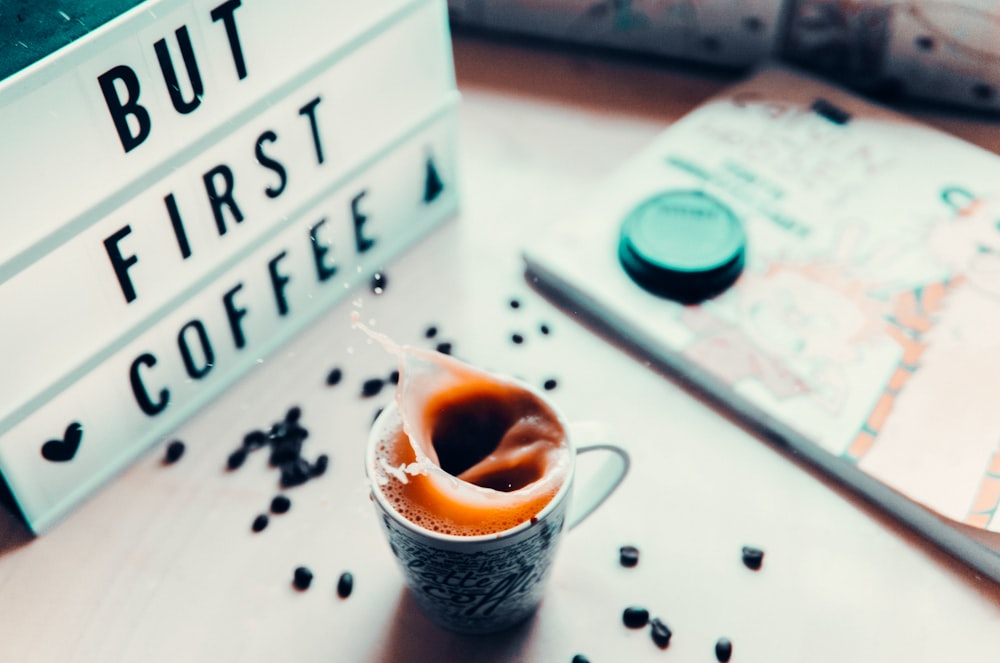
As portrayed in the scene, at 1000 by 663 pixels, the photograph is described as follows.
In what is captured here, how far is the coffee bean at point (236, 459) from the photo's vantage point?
0.66 m

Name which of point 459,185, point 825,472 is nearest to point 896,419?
point 825,472

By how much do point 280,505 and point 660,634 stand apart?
261 mm

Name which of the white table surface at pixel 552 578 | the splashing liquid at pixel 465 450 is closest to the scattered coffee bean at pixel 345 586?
the white table surface at pixel 552 578

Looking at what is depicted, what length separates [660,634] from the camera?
0.57 meters

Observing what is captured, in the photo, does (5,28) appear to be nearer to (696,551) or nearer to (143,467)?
(143,467)

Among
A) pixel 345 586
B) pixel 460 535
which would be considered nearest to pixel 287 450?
pixel 345 586

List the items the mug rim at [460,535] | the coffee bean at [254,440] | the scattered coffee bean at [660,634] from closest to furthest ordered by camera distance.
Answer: the mug rim at [460,535]
the scattered coffee bean at [660,634]
the coffee bean at [254,440]

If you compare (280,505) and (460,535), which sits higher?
(460,535)

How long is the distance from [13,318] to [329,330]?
0.25 metres

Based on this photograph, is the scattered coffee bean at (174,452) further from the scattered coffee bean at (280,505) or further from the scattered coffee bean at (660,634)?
the scattered coffee bean at (660,634)

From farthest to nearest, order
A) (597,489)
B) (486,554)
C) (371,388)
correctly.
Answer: (371,388)
(597,489)
(486,554)

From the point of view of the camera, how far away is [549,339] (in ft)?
2.39

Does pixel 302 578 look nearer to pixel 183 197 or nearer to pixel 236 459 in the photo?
pixel 236 459

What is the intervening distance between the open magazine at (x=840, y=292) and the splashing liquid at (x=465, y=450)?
7.8 inches
